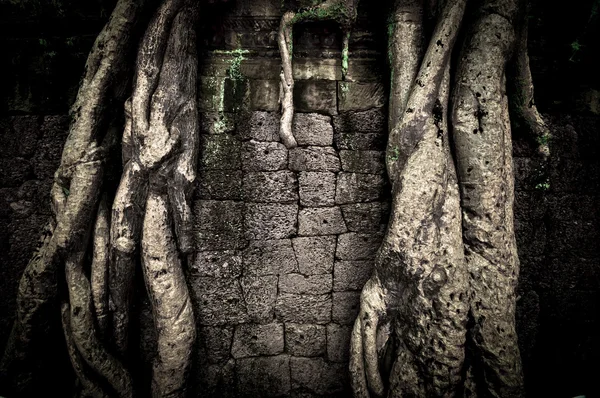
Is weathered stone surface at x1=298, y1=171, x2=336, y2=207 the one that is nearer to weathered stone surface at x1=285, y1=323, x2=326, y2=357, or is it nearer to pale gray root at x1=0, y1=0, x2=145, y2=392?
weathered stone surface at x1=285, y1=323, x2=326, y2=357

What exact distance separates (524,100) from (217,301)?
2465mm

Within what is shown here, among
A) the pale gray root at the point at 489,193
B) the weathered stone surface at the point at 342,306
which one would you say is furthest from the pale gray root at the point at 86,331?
the pale gray root at the point at 489,193

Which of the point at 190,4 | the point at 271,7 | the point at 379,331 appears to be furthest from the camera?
the point at 271,7

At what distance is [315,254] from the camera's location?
192 centimetres

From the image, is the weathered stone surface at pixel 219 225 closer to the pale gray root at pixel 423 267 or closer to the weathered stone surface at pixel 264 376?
the weathered stone surface at pixel 264 376

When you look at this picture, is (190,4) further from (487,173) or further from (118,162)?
(487,173)

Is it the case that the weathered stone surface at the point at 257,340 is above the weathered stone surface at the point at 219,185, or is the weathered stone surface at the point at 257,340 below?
below

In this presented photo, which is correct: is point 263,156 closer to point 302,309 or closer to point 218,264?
point 218,264

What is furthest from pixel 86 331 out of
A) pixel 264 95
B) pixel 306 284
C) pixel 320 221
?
pixel 264 95

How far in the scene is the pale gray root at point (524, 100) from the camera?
1661 mm

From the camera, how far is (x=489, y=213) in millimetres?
1490

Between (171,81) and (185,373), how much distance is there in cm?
183

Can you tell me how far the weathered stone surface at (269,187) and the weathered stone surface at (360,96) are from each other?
66 cm

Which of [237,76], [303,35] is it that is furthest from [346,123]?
[237,76]
